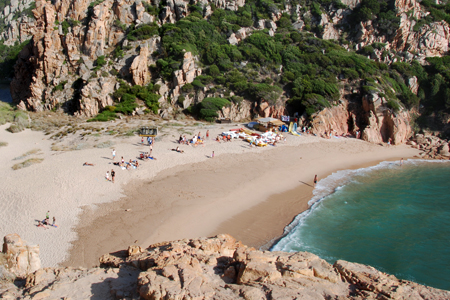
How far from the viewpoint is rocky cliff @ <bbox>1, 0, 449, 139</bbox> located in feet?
119

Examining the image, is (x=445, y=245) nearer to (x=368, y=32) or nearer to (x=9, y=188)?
(x=9, y=188)

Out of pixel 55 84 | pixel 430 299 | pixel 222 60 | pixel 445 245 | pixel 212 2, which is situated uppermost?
pixel 212 2

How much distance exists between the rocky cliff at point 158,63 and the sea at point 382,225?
12.6 m

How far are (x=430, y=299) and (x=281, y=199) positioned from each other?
12.9 meters

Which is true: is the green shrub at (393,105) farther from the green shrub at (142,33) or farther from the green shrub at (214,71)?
the green shrub at (142,33)

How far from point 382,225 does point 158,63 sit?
112ft

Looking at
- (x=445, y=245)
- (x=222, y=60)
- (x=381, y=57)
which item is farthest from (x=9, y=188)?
(x=381, y=57)

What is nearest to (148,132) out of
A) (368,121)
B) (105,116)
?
(105,116)

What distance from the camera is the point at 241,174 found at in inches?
843

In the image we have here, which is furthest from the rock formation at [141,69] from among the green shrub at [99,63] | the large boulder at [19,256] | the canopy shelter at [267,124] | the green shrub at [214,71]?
the large boulder at [19,256]

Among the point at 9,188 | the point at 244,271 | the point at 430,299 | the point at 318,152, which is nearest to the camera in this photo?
the point at 430,299

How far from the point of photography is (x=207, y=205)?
16.8 meters

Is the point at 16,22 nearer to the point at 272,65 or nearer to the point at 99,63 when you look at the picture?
the point at 99,63

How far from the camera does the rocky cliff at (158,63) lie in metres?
36.2
